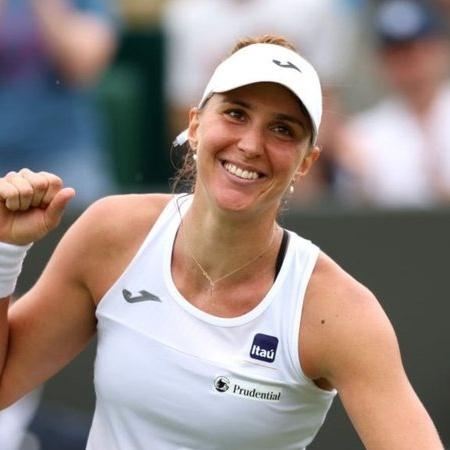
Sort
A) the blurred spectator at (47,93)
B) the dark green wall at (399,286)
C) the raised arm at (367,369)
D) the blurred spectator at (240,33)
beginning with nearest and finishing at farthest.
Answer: the raised arm at (367,369), the dark green wall at (399,286), the blurred spectator at (47,93), the blurred spectator at (240,33)

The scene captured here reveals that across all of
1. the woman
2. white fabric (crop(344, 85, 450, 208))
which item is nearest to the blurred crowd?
white fabric (crop(344, 85, 450, 208))

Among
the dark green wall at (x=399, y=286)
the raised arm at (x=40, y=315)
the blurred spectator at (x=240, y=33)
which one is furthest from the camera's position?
the blurred spectator at (x=240, y=33)

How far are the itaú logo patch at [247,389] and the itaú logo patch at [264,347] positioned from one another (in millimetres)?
73

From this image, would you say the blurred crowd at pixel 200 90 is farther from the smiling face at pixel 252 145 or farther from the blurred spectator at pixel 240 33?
the smiling face at pixel 252 145

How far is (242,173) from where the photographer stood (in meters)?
3.66

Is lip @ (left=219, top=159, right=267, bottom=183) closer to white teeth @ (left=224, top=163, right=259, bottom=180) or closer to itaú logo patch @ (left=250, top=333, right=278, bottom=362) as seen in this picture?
white teeth @ (left=224, top=163, right=259, bottom=180)

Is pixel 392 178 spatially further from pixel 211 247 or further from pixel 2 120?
pixel 211 247

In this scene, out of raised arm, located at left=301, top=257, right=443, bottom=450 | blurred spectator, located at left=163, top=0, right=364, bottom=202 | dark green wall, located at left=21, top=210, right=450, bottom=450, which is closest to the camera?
raised arm, located at left=301, top=257, right=443, bottom=450

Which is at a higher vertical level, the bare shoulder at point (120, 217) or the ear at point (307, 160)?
the ear at point (307, 160)

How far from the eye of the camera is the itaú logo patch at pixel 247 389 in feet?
12.3

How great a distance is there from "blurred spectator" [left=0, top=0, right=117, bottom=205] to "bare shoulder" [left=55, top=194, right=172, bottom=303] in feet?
10.6

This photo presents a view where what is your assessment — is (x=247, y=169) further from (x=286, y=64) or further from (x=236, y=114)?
(x=286, y=64)

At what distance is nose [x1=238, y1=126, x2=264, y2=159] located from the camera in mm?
3635

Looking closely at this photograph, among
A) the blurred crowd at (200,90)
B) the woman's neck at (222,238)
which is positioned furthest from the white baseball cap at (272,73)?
the blurred crowd at (200,90)
